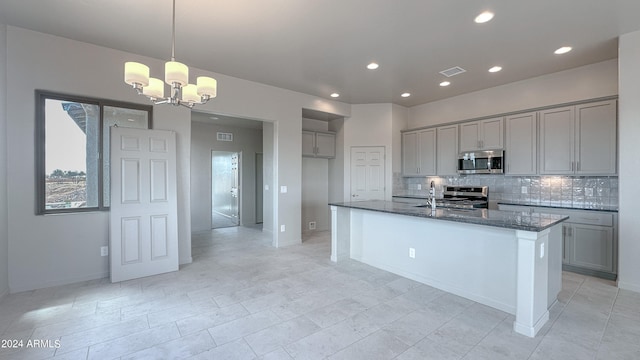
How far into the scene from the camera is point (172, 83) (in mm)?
2242

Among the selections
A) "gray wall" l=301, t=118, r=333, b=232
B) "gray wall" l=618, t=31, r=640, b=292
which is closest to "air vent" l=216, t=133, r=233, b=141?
"gray wall" l=301, t=118, r=333, b=232

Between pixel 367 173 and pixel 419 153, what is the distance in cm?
118

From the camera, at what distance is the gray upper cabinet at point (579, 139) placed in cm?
375

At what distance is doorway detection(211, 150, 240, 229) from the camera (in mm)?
7625

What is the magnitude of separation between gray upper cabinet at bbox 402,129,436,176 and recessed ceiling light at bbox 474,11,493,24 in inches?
116

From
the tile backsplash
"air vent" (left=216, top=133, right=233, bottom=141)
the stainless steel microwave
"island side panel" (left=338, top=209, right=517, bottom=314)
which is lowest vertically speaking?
"island side panel" (left=338, top=209, right=517, bottom=314)

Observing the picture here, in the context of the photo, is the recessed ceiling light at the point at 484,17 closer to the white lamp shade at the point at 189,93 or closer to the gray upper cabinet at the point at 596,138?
the gray upper cabinet at the point at 596,138

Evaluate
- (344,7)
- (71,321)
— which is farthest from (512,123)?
(71,321)

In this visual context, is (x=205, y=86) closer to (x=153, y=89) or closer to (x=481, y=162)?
(x=153, y=89)

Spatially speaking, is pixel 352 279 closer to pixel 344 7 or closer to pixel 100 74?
pixel 344 7

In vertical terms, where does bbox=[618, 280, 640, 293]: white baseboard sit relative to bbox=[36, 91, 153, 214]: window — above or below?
below

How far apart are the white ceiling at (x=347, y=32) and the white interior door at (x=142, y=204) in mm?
1232

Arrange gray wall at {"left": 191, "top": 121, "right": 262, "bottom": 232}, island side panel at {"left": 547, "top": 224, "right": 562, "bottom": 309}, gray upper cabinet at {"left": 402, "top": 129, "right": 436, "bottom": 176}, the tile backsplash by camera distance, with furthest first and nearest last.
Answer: gray wall at {"left": 191, "top": 121, "right": 262, "bottom": 232} → gray upper cabinet at {"left": 402, "top": 129, "right": 436, "bottom": 176} → the tile backsplash → island side panel at {"left": 547, "top": 224, "right": 562, "bottom": 309}

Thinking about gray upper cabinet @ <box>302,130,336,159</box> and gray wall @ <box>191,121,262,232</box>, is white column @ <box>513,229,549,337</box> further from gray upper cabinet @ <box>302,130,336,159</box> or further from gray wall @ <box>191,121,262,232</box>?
gray wall @ <box>191,121,262,232</box>
